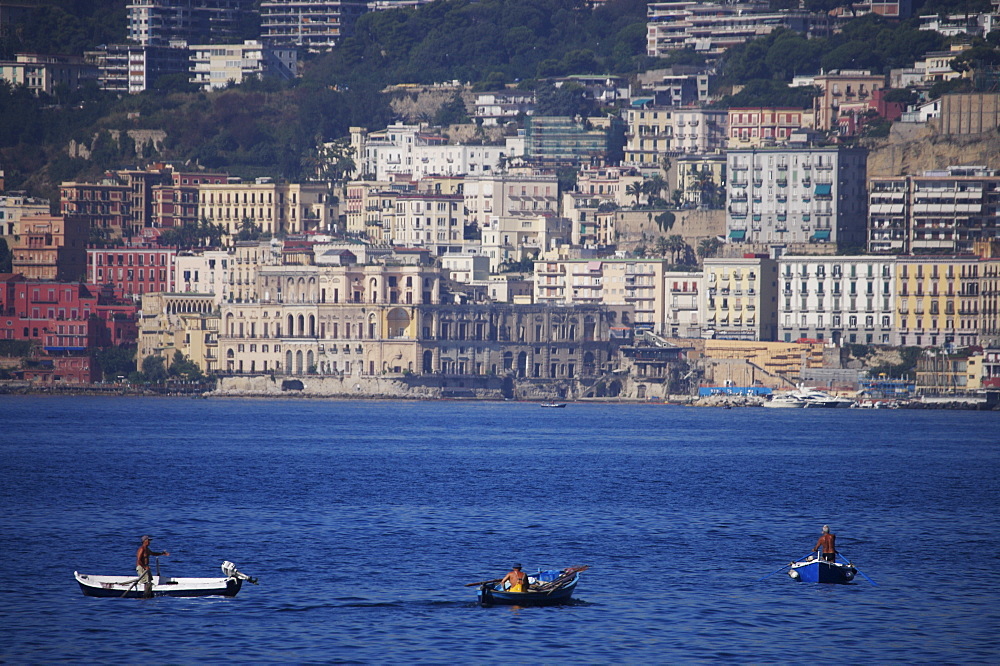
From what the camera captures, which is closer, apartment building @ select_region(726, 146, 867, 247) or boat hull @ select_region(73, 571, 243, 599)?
boat hull @ select_region(73, 571, 243, 599)

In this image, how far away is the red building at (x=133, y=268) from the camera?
17225 centimetres

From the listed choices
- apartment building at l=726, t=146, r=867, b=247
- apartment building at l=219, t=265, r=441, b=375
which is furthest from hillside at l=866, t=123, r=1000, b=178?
apartment building at l=219, t=265, r=441, b=375

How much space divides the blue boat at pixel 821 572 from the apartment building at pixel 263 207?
→ 137 meters

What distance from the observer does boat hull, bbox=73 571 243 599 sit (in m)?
47.5

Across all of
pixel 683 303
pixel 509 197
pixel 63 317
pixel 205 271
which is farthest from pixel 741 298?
pixel 63 317

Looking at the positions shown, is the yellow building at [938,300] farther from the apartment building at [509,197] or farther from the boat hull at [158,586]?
the boat hull at [158,586]

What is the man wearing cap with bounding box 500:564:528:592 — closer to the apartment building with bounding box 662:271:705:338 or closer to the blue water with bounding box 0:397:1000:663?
the blue water with bounding box 0:397:1000:663

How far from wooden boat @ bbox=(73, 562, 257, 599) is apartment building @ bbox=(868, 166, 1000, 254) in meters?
110

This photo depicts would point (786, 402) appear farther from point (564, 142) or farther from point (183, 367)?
point (564, 142)

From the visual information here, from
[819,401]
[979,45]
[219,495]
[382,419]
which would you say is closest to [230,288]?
[382,419]

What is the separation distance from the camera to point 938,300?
146m

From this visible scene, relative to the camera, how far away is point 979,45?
172000 mm

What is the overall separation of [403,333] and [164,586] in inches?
4322

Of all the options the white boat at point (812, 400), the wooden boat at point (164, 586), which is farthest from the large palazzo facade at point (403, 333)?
the wooden boat at point (164, 586)
